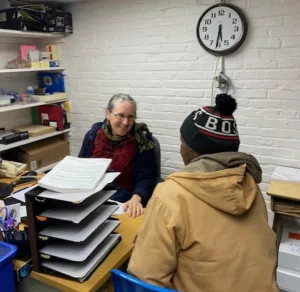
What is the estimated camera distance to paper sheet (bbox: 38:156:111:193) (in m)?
1.16

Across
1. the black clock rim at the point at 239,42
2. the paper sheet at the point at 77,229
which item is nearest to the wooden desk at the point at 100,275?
the paper sheet at the point at 77,229

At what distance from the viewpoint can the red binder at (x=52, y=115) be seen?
3203 mm

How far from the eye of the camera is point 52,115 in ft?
10.6

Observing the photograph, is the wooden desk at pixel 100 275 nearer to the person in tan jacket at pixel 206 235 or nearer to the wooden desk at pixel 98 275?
the wooden desk at pixel 98 275

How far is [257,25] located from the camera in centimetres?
229

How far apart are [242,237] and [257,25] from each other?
182cm

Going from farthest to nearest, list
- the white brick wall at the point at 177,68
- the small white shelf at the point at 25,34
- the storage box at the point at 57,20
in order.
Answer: the storage box at the point at 57,20
the small white shelf at the point at 25,34
the white brick wall at the point at 177,68

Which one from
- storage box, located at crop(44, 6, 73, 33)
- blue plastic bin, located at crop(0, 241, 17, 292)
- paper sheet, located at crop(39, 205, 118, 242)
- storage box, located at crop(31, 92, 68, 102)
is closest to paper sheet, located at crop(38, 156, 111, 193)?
paper sheet, located at crop(39, 205, 118, 242)

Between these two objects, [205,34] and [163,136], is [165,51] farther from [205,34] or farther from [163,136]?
[163,136]

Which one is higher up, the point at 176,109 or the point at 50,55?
the point at 50,55

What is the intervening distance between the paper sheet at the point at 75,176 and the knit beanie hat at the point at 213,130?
414mm

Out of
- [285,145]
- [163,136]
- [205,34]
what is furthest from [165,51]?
[285,145]

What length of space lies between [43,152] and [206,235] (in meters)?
2.40

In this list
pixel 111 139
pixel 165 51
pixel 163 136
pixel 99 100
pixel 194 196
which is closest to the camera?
pixel 194 196
